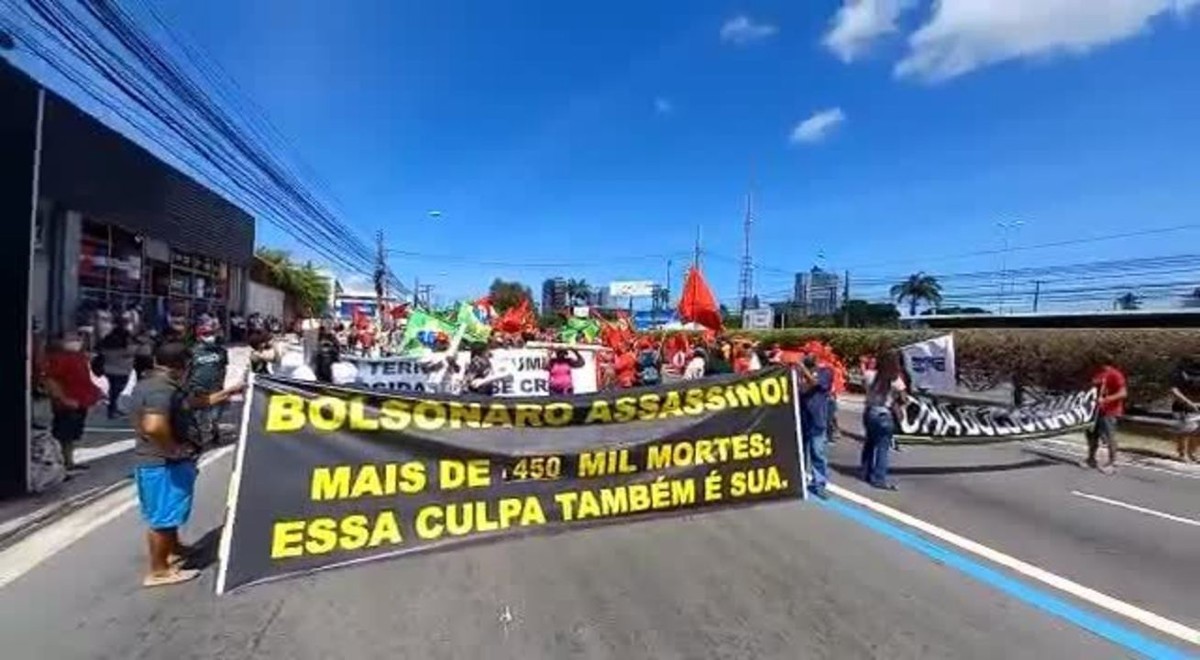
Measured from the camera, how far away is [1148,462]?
50.9 ft

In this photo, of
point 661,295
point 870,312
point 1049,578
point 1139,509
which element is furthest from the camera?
point 661,295

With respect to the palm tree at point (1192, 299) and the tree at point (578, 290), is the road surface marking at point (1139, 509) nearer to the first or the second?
the palm tree at point (1192, 299)

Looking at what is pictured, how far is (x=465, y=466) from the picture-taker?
6637 millimetres

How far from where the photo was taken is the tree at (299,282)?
6303cm

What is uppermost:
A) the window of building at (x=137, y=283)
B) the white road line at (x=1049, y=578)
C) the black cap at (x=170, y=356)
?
the window of building at (x=137, y=283)

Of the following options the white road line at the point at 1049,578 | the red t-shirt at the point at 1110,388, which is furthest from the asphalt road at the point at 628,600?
the red t-shirt at the point at 1110,388

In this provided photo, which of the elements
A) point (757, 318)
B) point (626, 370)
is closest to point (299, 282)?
point (757, 318)

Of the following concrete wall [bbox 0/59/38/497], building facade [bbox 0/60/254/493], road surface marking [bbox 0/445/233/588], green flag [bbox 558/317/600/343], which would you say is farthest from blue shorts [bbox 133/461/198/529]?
green flag [bbox 558/317/600/343]

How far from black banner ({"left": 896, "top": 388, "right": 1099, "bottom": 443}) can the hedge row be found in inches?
120

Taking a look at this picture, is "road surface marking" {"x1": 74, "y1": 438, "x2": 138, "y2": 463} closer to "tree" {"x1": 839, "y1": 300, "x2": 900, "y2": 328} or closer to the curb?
the curb

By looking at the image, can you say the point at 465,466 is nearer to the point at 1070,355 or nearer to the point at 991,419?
the point at 991,419

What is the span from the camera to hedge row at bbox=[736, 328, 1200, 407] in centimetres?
1983

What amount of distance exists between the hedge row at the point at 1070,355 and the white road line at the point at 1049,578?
918cm

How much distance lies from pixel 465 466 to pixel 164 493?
6.38 ft
